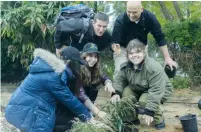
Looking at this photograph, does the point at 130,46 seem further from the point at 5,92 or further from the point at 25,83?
the point at 5,92

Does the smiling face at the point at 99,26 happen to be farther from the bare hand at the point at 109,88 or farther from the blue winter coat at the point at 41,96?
the blue winter coat at the point at 41,96

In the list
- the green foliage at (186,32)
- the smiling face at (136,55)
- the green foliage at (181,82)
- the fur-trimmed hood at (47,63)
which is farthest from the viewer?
the green foliage at (181,82)

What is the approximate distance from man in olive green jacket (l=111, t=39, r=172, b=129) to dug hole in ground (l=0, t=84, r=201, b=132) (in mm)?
198

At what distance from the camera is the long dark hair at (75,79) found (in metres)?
4.29

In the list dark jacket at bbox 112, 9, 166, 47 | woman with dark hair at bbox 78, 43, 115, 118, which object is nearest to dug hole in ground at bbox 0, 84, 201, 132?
woman with dark hair at bbox 78, 43, 115, 118

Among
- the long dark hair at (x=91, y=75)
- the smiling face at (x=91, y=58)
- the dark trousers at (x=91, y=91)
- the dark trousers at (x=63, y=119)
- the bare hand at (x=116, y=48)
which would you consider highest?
the bare hand at (x=116, y=48)

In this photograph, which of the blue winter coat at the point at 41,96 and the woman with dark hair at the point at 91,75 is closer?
the blue winter coat at the point at 41,96

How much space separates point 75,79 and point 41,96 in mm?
431

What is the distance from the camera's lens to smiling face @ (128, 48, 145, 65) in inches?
181

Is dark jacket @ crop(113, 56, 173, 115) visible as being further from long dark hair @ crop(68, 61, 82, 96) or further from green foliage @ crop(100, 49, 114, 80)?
green foliage @ crop(100, 49, 114, 80)

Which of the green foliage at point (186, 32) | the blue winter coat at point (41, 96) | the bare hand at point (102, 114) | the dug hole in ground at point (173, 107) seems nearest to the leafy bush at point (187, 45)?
the green foliage at point (186, 32)

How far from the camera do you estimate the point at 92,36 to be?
17.3 ft

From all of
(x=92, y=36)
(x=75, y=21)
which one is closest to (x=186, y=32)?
(x=92, y=36)

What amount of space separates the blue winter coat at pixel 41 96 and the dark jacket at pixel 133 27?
1355 mm
